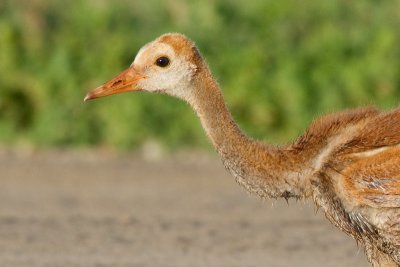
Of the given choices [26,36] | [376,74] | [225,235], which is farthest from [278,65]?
[225,235]

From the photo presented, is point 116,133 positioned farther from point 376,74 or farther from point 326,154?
point 326,154

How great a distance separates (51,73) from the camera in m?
19.1

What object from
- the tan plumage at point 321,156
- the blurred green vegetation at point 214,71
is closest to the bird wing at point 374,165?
the tan plumage at point 321,156

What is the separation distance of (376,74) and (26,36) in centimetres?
538

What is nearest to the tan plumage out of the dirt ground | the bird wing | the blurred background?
the bird wing

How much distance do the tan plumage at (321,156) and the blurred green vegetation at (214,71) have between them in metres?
7.87

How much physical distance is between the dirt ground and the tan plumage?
281 cm

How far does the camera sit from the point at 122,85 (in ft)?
32.9

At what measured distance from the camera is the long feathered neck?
9.46m

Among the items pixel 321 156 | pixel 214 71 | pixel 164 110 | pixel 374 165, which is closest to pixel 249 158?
pixel 321 156

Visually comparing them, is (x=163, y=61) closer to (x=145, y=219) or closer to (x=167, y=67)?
(x=167, y=67)

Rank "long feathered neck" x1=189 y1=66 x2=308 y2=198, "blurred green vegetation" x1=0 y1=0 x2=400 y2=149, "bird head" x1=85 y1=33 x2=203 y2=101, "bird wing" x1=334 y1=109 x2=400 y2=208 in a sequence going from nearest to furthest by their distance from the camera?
"bird wing" x1=334 y1=109 x2=400 y2=208 → "long feathered neck" x1=189 y1=66 x2=308 y2=198 → "bird head" x1=85 y1=33 x2=203 y2=101 → "blurred green vegetation" x1=0 y1=0 x2=400 y2=149

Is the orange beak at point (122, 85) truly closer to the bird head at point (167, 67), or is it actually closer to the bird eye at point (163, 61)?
the bird head at point (167, 67)

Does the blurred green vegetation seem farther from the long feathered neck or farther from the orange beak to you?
the long feathered neck
